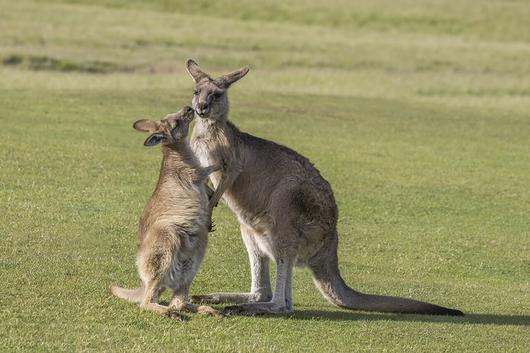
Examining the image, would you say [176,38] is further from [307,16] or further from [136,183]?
Answer: [136,183]

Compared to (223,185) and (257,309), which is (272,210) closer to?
(223,185)

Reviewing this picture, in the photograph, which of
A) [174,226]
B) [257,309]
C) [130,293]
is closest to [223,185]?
[174,226]

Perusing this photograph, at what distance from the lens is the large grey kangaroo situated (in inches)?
Answer: 390

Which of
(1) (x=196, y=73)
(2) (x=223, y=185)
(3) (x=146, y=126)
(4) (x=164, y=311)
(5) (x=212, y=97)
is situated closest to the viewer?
(4) (x=164, y=311)

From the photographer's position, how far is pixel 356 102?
26.4 meters

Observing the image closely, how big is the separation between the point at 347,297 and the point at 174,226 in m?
1.87

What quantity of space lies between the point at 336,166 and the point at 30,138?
490 cm

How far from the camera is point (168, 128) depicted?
32.2ft

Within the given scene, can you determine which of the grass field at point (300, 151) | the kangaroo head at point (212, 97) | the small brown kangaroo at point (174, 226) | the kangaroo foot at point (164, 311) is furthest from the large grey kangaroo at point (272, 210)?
the kangaroo foot at point (164, 311)

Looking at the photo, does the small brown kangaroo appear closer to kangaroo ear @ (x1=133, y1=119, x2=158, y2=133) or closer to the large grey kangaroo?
kangaroo ear @ (x1=133, y1=119, x2=158, y2=133)

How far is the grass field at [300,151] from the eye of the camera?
9.35 m

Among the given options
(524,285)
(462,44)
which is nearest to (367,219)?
(524,285)

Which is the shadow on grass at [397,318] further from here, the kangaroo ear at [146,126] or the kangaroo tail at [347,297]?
the kangaroo ear at [146,126]

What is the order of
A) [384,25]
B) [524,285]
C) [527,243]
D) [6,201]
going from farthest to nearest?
1. [384,25]
2. [527,243]
3. [6,201]
4. [524,285]
